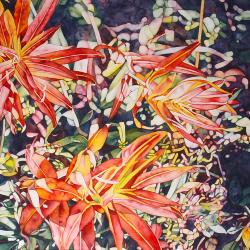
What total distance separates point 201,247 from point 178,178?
0.67ft

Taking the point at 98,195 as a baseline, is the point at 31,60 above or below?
above

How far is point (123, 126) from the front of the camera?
4.30 ft

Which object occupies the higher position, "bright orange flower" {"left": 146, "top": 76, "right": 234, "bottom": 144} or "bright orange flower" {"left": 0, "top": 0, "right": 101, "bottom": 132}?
"bright orange flower" {"left": 0, "top": 0, "right": 101, "bottom": 132}

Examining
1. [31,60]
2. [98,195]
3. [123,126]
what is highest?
[31,60]

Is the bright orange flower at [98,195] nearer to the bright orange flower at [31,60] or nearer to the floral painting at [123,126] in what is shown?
the floral painting at [123,126]

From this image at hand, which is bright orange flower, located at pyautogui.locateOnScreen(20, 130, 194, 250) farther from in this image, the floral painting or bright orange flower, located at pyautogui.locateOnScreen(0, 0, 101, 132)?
bright orange flower, located at pyautogui.locateOnScreen(0, 0, 101, 132)

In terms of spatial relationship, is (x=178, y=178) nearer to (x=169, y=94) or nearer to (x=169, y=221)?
(x=169, y=221)

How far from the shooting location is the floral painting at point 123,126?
1270mm

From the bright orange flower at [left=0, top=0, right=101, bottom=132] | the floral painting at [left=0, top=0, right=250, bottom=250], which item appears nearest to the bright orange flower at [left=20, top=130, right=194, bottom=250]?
the floral painting at [left=0, top=0, right=250, bottom=250]

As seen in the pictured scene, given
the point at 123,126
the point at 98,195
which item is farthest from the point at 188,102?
the point at 98,195

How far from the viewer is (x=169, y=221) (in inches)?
51.1

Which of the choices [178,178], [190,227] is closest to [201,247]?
[190,227]

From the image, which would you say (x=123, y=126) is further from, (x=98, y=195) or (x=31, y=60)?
(x=31, y=60)

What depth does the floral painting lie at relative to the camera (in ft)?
4.17
